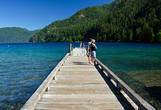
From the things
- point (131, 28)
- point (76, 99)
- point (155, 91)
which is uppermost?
point (131, 28)

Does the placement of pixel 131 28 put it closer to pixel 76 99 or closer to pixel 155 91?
pixel 155 91

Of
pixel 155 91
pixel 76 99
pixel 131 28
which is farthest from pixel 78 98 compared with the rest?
pixel 131 28

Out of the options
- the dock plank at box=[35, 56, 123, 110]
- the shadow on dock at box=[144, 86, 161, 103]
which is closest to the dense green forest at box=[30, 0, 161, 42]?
the shadow on dock at box=[144, 86, 161, 103]

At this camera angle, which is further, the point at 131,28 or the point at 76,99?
the point at 131,28

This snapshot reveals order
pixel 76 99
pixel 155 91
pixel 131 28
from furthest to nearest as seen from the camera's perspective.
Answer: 1. pixel 131 28
2. pixel 155 91
3. pixel 76 99

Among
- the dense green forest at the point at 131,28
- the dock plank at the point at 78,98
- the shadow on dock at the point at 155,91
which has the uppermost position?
the dense green forest at the point at 131,28

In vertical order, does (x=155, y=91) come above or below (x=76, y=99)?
below

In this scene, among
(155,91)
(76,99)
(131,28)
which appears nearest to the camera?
(76,99)

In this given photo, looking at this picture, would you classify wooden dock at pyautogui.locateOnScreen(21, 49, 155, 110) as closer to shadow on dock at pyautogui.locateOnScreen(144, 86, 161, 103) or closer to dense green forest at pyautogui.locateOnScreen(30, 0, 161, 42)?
shadow on dock at pyautogui.locateOnScreen(144, 86, 161, 103)

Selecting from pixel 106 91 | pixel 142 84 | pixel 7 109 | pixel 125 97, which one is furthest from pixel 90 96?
pixel 142 84

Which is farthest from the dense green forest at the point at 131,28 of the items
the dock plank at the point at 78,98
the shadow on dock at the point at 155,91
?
the dock plank at the point at 78,98

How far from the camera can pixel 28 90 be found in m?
9.70

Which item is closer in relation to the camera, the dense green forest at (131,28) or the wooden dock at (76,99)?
the wooden dock at (76,99)

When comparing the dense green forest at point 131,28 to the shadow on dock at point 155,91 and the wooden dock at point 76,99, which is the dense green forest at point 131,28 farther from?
the wooden dock at point 76,99
